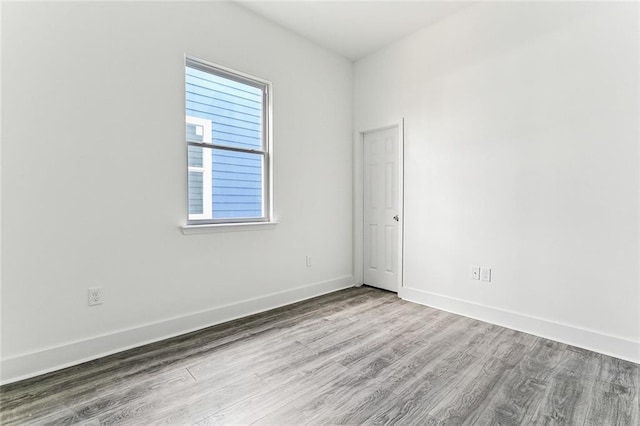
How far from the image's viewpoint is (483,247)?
2.94 m

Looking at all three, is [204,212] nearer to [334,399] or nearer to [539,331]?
[334,399]

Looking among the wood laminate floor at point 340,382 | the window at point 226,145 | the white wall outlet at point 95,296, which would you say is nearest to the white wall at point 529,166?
the wood laminate floor at point 340,382

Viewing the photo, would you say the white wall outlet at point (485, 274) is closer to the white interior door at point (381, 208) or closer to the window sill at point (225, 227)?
the white interior door at point (381, 208)

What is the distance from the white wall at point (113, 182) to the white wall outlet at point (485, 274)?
2.01m

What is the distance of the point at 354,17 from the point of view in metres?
3.13

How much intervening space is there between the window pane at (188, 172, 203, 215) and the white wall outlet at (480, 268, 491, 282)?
2.71m

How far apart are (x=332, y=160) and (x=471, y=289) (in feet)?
6.98

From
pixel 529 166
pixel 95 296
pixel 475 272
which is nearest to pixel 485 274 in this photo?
pixel 475 272

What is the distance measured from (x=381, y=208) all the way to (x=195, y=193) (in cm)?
223

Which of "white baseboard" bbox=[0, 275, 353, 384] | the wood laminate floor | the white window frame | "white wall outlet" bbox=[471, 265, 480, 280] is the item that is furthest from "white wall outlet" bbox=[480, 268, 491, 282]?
the white window frame

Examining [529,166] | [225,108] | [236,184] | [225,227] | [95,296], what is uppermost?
[225,108]

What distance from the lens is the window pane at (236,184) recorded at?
291 centimetres

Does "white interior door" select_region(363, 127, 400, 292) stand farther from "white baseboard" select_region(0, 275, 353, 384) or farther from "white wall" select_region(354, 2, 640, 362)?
"white baseboard" select_region(0, 275, 353, 384)

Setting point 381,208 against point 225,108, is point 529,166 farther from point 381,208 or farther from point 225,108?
point 225,108
